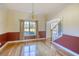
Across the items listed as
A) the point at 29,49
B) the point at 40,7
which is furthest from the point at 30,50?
the point at 40,7

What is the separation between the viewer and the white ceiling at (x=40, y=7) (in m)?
1.78

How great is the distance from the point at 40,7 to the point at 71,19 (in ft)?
1.72

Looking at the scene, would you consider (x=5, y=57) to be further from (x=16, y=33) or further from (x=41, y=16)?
(x=41, y=16)

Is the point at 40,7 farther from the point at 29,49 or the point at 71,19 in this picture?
the point at 29,49

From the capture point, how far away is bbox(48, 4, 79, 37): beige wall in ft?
5.84

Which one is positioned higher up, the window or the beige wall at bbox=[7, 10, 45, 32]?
the beige wall at bbox=[7, 10, 45, 32]

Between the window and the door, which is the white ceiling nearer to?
the door

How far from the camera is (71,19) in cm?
182

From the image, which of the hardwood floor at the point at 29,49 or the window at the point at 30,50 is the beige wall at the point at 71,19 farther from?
the window at the point at 30,50

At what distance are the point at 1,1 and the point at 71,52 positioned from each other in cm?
131

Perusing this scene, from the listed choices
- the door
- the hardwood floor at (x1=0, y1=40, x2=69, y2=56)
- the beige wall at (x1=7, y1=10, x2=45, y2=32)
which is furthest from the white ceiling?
the hardwood floor at (x1=0, y1=40, x2=69, y2=56)

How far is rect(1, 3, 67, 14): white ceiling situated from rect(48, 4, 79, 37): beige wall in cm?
10

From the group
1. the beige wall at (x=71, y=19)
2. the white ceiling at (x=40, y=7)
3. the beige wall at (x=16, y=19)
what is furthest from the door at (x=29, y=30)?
the beige wall at (x=71, y=19)

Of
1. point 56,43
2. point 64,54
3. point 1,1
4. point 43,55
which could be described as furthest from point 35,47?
point 1,1
